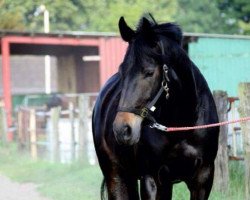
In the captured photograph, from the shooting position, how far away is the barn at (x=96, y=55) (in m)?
17.2

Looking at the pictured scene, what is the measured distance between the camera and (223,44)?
2211 cm

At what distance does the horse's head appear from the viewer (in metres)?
4.31

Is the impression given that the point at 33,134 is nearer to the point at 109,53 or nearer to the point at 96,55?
the point at 109,53

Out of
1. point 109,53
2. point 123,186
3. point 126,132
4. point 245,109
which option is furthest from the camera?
point 109,53

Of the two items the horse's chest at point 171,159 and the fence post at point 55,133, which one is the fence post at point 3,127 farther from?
the horse's chest at point 171,159

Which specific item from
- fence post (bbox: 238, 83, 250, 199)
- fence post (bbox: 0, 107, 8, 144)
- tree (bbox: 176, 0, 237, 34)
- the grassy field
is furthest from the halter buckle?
tree (bbox: 176, 0, 237, 34)

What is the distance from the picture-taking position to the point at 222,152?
7.70 meters

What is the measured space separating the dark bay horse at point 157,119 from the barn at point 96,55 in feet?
25.2

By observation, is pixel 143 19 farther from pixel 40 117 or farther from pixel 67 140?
pixel 40 117

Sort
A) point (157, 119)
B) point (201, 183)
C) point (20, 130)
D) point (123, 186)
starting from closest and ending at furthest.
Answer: point (157, 119) < point (201, 183) < point (123, 186) < point (20, 130)

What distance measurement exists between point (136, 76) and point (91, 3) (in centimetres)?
4364

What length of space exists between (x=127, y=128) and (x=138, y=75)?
403 mm

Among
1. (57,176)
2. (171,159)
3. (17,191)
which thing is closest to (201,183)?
(171,159)

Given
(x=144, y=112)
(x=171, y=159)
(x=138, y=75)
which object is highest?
(x=138, y=75)
